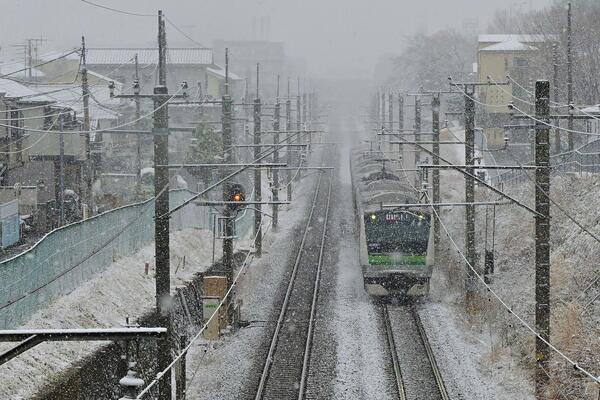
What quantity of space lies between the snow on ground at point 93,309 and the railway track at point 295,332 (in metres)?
3.30

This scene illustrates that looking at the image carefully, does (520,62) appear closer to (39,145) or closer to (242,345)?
(39,145)

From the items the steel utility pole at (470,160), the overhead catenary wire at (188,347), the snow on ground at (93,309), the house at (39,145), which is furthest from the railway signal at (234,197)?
the house at (39,145)

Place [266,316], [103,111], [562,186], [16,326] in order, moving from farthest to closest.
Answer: [103,111]
[562,186]
[266,316]
[16,326]

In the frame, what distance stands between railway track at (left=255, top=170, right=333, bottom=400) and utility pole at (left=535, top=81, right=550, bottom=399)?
15.5ft

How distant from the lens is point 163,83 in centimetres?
1681

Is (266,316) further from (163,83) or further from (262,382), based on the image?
(163,83)

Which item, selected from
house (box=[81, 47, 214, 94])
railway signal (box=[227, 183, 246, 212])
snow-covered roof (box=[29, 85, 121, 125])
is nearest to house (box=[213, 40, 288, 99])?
house (box=[81, 47, 214, 94])

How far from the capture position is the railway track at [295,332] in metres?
18.2

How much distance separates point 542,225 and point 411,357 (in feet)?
18.0

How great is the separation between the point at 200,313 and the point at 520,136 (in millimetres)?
37924

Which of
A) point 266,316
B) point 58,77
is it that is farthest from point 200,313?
point 58,77

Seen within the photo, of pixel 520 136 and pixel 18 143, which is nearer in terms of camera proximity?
pixel 18 143

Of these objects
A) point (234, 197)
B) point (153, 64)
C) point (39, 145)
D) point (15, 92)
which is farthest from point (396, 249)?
point (153, 64)

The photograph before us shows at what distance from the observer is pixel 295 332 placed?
22797mm
